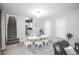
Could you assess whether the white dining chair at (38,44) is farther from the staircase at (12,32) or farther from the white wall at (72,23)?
the white wall at (72,23)

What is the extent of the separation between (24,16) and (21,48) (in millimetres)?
876

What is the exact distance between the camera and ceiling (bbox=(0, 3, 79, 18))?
6.31 feet

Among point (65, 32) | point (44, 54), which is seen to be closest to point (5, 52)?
point (44, 54)

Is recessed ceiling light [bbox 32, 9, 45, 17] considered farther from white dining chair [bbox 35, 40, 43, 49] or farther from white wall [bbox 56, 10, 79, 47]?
white dining chair [bbox 35, 40, 43, 49]

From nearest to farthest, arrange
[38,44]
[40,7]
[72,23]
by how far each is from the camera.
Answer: [40,7] < [72,23] < [38,44]

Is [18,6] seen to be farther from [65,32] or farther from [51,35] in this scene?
[65,32]

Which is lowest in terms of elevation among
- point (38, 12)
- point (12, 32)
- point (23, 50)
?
point (23, 50)

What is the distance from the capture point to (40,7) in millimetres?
1979

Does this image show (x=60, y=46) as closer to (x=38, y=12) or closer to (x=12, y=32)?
(x=38, y=12)

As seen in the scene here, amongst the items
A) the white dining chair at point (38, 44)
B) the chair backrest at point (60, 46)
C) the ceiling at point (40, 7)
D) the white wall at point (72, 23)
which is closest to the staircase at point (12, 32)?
the ceiling at point (40, 7)

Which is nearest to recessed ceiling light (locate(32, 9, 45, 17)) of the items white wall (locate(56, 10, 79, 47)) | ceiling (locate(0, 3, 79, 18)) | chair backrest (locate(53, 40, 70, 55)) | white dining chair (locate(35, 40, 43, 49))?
ceiling (locate(0, 3, 79, 18))

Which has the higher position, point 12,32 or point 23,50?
point 12,32

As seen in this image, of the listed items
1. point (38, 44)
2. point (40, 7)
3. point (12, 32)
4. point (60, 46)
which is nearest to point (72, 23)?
point (60, 46)

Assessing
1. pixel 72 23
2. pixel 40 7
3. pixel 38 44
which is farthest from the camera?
pixel 38 44
